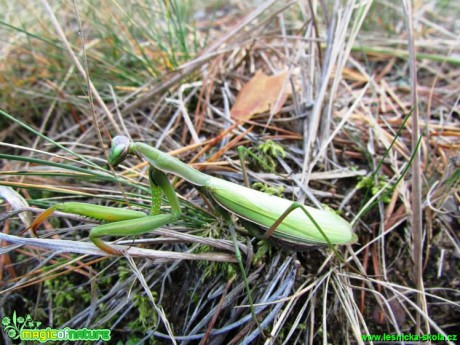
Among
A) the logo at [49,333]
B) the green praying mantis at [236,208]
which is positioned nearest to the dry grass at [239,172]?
the logo at [49,333]

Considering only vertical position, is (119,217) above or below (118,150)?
below

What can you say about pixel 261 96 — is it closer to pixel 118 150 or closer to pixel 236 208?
pixel 236 208

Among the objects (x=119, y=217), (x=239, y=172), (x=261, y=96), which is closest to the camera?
(x=119, y=217)

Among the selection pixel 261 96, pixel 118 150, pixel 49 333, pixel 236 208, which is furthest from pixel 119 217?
pixel 261 96

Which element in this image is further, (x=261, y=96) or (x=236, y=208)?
(x=261, y=96)

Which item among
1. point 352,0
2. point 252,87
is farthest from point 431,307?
point 352,0

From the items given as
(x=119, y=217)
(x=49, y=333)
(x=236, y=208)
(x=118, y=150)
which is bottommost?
(x=49, y=333)

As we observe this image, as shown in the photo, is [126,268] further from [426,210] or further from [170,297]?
[426,210]
